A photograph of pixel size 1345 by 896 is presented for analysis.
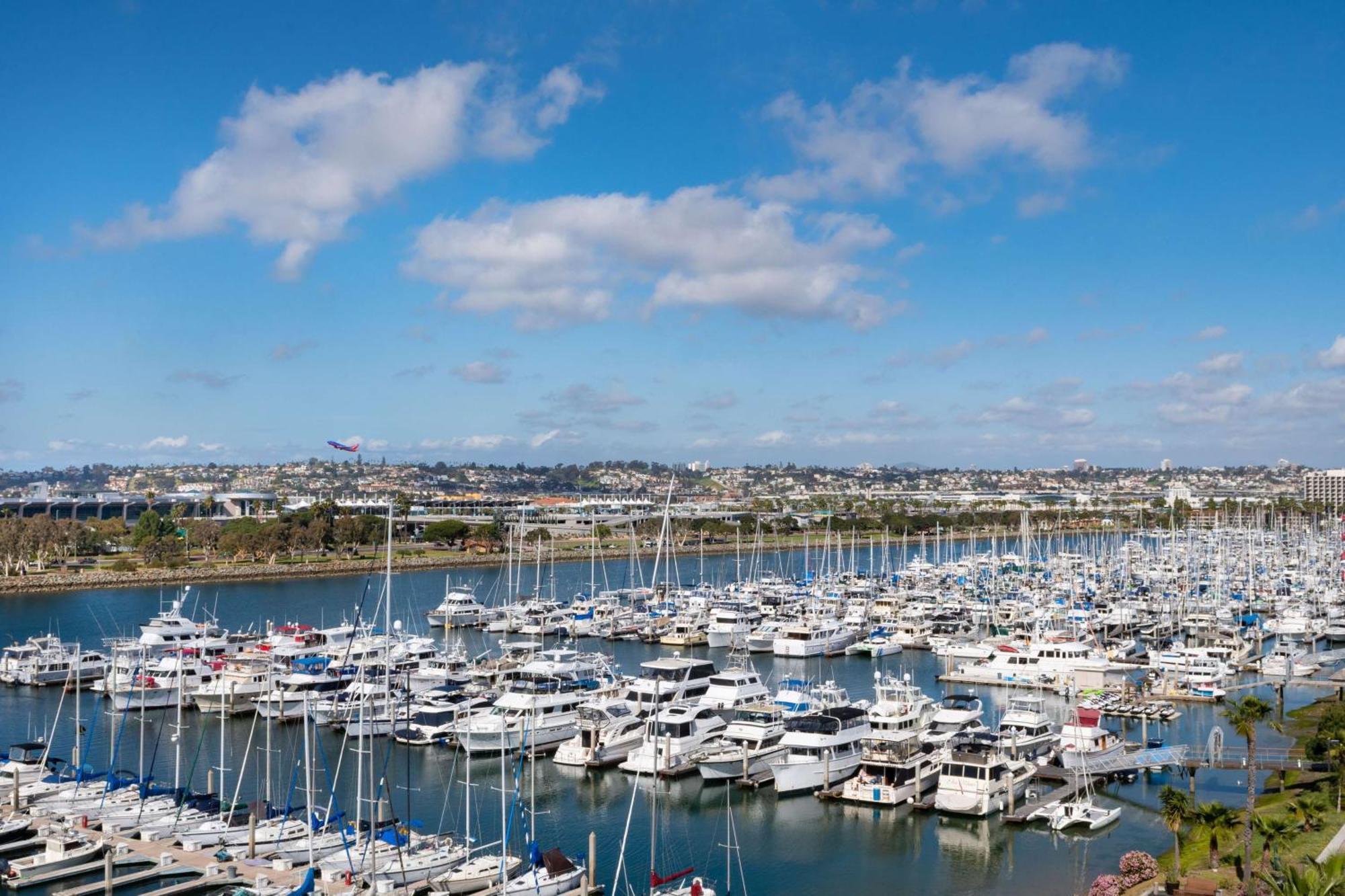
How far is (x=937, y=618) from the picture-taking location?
62.1 metres

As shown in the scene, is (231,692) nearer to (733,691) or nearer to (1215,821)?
(733,691)

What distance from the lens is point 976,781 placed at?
2781 centimetres

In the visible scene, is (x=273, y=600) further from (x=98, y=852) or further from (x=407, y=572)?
(x=98, y=852)

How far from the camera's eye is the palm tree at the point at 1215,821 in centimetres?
2150

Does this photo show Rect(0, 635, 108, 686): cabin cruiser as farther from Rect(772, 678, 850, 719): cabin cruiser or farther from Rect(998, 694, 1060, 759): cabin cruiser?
Rect(998, 694, 1060, 759): cabin cruiser

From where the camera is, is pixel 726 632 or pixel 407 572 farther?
pixel 407 572

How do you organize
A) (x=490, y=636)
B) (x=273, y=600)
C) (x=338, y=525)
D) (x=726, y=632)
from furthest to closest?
1. (x=338, y=525)
2. (x=273, y=600)
3. (x=490, y=636)
4. (x=726, y=632)

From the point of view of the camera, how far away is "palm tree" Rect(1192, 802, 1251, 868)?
2150cm

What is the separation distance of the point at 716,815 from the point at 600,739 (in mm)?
5610

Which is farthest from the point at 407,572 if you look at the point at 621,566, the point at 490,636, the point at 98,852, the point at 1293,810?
the point at 1293,810

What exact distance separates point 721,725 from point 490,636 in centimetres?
3047

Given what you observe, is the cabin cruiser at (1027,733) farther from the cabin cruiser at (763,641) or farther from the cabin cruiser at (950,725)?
the cabin cruiser at (763,641)

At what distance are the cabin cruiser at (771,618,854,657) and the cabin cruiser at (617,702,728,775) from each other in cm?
2132

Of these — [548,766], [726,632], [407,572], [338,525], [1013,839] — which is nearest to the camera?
[1013,839]
